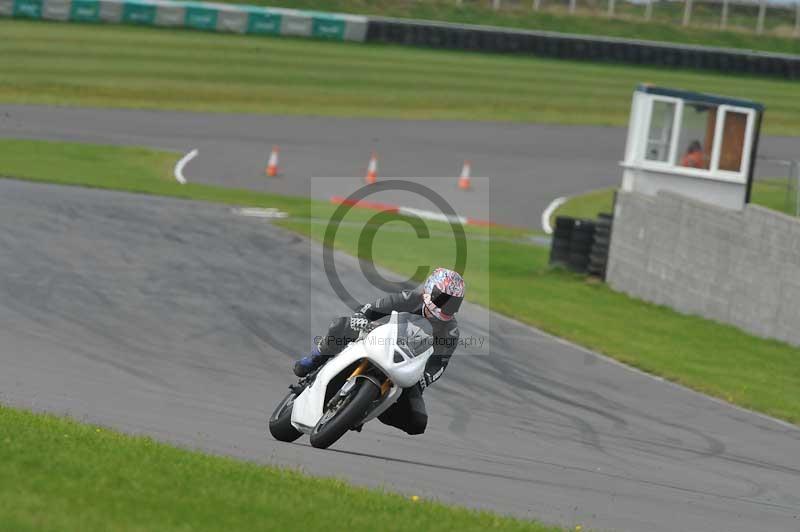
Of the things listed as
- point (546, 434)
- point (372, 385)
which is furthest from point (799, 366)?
point (372, 385)

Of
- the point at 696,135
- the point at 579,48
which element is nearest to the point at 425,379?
the point at 696,135

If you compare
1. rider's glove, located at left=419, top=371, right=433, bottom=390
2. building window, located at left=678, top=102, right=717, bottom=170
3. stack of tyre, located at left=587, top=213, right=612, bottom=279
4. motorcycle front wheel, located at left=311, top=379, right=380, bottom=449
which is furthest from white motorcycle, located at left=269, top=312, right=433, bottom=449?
building window, located at left=678, top=102, right=717, bottom=170

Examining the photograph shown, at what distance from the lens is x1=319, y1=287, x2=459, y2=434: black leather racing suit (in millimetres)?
10055

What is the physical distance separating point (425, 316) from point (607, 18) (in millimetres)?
54920

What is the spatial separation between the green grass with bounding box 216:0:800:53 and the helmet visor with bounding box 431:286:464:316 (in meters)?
50.9

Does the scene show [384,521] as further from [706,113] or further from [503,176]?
[503,176]

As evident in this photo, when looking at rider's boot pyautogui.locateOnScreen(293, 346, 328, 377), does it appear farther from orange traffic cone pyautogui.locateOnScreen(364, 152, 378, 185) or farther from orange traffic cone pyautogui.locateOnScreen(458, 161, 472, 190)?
orange traffic cone pyautogui.locateOnScreen(458, 161, 472, 190)

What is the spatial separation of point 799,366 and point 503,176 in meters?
20.0

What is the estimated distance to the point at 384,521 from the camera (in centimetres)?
746

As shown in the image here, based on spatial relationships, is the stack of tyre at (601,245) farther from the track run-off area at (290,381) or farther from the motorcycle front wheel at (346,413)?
the motorcycle front wheel at (346,413)

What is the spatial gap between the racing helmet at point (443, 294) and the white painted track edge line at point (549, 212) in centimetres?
2132

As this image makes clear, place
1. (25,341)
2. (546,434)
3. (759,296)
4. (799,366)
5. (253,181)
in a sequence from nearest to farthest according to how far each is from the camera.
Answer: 1. (546,434)
2. (25,341)
3. (799,366)
4. (759,296)
5. (253,181)

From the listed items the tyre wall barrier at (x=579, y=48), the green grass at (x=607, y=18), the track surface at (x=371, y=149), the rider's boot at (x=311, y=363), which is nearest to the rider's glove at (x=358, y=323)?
the rider's boot at (x=311, y=363)

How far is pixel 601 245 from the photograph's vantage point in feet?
78.6
